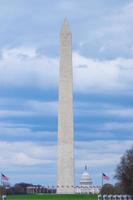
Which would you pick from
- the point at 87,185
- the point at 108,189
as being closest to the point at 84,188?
the point at 87,185

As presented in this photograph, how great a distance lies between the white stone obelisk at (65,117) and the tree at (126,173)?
1700 centimetres

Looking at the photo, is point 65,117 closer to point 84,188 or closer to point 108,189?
point 108,189

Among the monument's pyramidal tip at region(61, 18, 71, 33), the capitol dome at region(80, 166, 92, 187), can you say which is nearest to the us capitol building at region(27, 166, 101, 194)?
the capitol dome at region(80, 166, 92, 187)

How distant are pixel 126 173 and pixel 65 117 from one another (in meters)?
19.3

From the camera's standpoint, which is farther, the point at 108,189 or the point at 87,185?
the point at 87,185

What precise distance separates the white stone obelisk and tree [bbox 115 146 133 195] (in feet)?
55.8

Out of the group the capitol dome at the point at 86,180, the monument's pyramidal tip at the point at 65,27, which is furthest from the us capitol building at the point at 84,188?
the monument's pyramidal tip at the point at 65,27

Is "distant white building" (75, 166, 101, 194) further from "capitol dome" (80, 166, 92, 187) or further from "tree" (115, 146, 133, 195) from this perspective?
"tree" (115, 146, 133, 195)

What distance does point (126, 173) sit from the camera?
75.0 meters

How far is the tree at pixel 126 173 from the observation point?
74.7 metres


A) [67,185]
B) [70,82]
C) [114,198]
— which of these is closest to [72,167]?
[67,185]

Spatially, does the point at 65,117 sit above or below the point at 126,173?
above

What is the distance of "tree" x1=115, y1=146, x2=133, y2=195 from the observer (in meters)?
74.7

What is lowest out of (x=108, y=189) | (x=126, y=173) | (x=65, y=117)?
(x=126, y=173)
